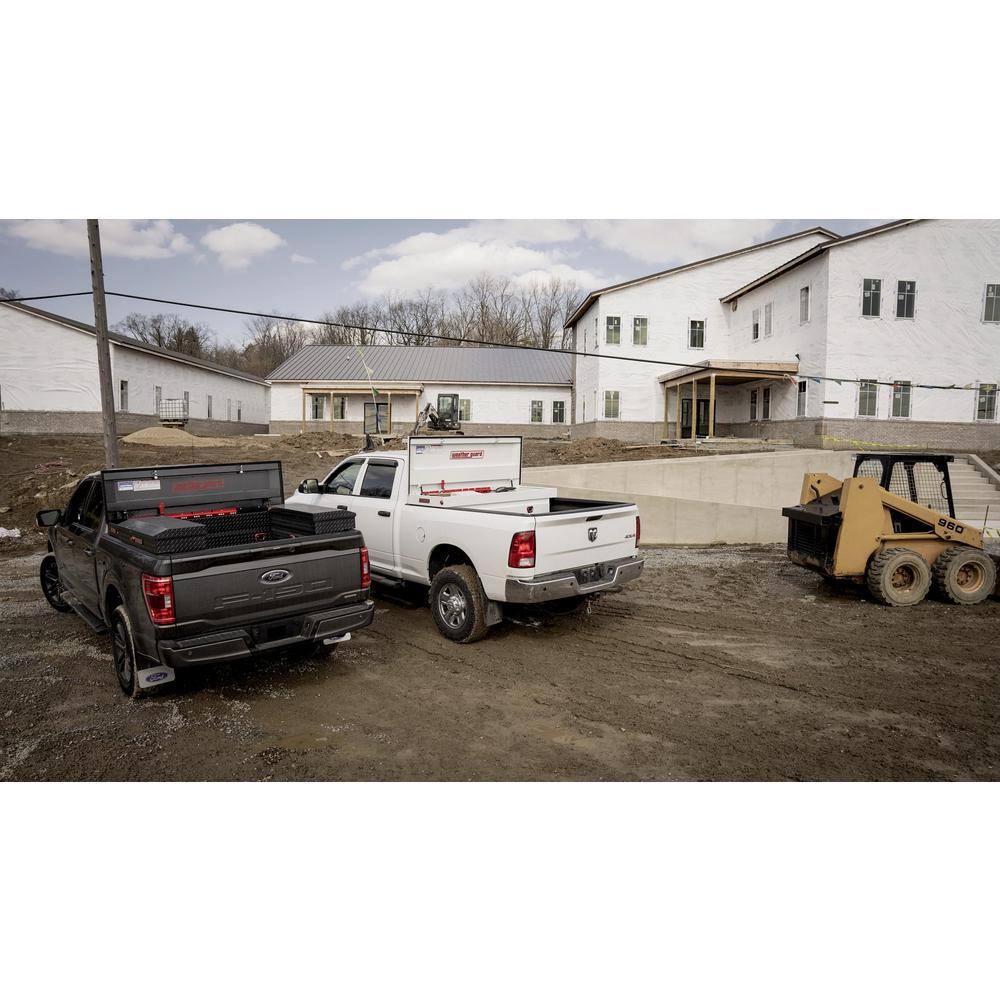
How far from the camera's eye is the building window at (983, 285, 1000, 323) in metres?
22.6

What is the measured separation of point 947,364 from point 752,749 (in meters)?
23.7

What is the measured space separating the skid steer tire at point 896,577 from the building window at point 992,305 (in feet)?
62.1

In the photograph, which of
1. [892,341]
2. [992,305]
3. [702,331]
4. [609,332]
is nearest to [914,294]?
[892,341]

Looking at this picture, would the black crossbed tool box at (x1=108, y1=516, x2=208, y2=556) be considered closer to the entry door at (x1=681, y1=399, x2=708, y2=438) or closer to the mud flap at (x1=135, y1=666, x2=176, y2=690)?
the mud flap at (x1=135, y1=666, x2=176, y2=690)

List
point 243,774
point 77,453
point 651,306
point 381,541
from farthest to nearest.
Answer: point 651,306 < point 77,453 < point 381,541 < point 243,774

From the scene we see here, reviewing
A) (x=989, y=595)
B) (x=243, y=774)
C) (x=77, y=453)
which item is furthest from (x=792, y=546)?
(x=77, y=453)

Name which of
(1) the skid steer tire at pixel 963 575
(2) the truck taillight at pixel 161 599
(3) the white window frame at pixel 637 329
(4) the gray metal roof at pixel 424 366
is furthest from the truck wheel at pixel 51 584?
(4) the gray metal roof at pixel 424 366

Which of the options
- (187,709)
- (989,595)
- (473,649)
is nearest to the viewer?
(187,709)

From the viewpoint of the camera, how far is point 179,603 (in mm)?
4797

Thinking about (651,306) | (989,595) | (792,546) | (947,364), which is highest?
(651,306)

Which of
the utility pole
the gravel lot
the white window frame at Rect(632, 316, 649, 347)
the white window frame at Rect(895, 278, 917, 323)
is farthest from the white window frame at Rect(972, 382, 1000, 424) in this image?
the utility pole

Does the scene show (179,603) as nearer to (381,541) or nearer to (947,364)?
(381,541)

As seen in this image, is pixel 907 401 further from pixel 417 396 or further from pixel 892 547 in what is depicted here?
pixel 417 396

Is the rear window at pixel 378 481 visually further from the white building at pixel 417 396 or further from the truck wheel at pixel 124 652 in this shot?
the white building at pixel 417 396
